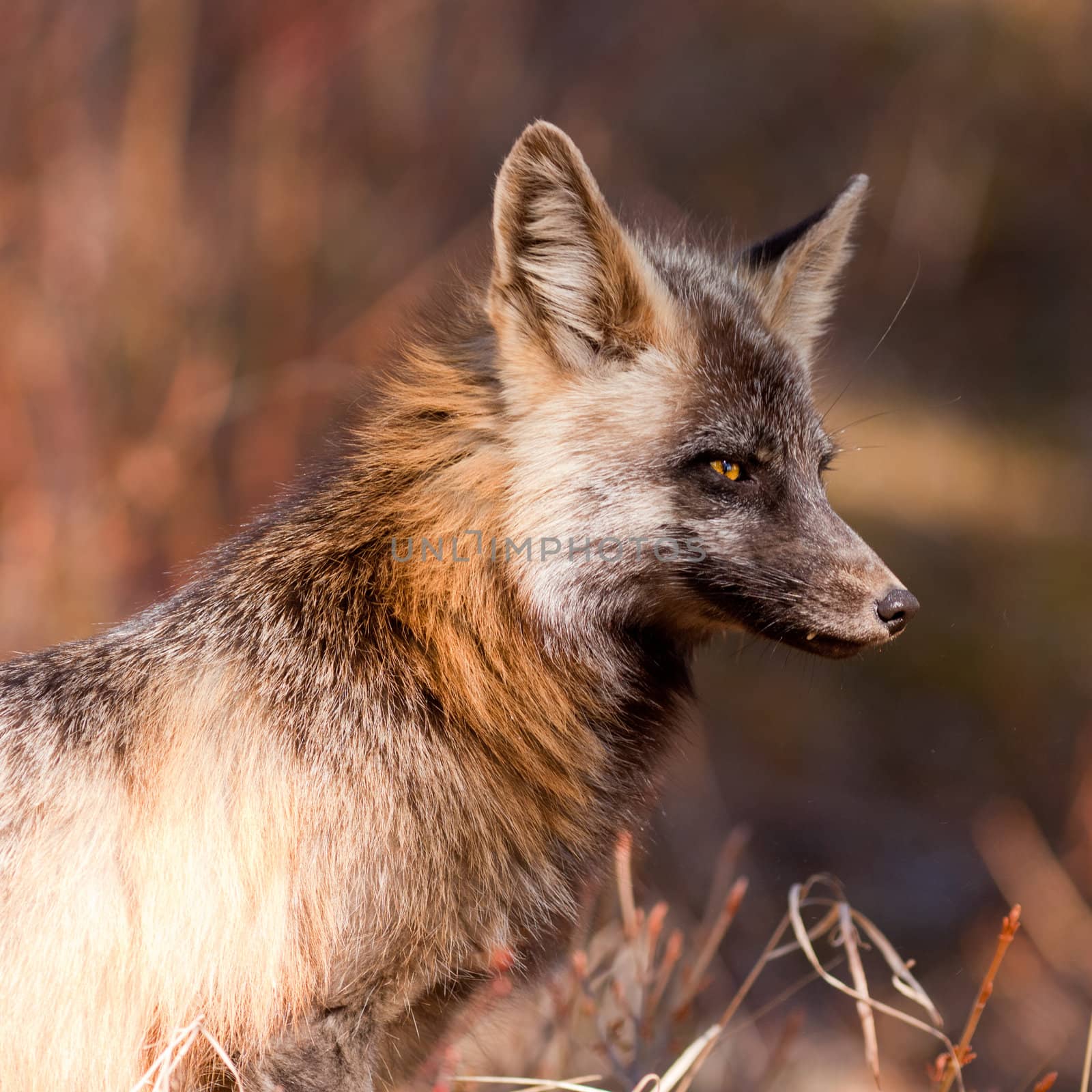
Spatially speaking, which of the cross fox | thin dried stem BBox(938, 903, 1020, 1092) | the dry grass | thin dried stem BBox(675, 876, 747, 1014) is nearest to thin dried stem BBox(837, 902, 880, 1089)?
the dry grass

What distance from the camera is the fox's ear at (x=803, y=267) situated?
3525 mm

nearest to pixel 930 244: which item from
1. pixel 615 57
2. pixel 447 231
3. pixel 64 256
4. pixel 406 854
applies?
pixel 615 57

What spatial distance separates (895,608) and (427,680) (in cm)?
120

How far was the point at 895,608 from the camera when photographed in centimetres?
285

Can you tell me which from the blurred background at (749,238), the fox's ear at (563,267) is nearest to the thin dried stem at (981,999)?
the fox's ear at (563,267)

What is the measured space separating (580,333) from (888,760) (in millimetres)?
6695

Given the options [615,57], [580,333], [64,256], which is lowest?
[580,333]

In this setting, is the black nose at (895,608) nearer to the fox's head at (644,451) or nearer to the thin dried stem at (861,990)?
the fox's head at (644,451)

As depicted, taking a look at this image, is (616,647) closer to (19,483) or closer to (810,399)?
(810,399)

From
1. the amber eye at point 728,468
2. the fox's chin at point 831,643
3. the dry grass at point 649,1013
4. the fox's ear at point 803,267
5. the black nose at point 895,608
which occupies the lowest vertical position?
the dry grass at point 649,1013

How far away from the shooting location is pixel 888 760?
8836mm

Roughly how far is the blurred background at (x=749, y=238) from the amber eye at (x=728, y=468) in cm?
352

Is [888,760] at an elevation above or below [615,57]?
below

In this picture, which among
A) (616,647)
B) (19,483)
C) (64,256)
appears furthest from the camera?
(64,256)
